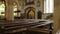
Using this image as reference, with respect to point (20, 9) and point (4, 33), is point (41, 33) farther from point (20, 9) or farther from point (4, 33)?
point (20, 9)

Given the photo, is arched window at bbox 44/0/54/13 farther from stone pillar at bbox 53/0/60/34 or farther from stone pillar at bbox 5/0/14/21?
stone pillar at bbox 53/0/60/34

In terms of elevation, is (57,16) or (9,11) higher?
(9,11)

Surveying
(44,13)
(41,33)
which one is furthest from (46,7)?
(41,33)

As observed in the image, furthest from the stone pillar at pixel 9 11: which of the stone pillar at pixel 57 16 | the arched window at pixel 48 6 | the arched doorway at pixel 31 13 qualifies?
the stone pillar at pixel 57 16

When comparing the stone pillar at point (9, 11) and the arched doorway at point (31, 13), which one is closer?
the stone pillar at point (9, 11)

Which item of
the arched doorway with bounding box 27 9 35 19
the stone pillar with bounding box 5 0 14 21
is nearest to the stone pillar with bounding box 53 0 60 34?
the stone pillar with bounding box 5 0 14 21

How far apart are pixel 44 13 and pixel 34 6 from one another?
235 centimetres

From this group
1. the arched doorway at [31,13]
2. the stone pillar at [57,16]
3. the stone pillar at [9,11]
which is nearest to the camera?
the stone pillar at [57,16]

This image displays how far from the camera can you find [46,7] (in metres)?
21.0

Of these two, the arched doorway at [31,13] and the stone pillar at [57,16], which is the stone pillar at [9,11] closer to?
the arched doorway at [31,13]

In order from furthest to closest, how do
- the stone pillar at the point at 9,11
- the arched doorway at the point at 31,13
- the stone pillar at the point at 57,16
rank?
the arched doorway at the point at 31,13 < the stone pillar at the point at 9,11 < the stone pillar at the point at 57,16

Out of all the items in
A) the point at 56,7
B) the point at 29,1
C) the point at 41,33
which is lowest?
the point at 41,33

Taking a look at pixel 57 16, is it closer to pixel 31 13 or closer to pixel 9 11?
pixel 9 11

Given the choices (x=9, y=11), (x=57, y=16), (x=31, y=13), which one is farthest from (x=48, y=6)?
(x=57, y=16)
